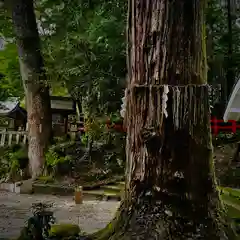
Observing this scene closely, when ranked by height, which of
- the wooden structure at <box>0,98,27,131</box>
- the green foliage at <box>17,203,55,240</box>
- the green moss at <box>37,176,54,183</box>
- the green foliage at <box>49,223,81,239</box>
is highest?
the wooden structure at <box>0,98,27,131</box>

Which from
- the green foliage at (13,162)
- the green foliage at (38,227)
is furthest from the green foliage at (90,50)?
the green foliage at (38,227)

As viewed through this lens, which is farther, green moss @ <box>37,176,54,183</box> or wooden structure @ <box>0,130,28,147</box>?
wooden structure @ <box>0,130,28,147</box>

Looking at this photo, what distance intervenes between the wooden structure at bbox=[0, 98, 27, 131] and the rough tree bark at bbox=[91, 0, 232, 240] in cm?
1558

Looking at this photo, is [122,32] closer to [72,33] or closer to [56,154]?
[72,33]

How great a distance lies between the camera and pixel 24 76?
1305cm

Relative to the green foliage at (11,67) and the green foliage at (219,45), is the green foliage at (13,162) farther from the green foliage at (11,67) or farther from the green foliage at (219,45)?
the green foliage at (219,45)

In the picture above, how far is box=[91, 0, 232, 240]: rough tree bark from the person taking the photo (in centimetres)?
445

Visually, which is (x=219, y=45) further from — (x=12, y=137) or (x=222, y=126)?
(x=12, y=137)

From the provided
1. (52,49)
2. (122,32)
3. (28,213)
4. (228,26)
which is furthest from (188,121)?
(228,26)

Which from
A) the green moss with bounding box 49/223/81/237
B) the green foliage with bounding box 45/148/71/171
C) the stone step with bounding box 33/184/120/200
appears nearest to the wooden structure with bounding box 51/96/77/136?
the green foliage with bounding box 45/148/71/171

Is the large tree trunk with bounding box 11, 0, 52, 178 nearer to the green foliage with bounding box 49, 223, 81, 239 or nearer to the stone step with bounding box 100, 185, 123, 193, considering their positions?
the stone step with bounding box 100, 185, 123, 193

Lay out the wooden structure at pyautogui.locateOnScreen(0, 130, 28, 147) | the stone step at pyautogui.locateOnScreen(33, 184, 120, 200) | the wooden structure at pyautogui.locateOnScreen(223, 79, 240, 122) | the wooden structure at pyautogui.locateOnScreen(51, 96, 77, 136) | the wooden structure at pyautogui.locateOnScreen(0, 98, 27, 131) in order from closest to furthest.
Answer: the wooden structure at pyautogui.locateOnScreen(223, 79, 240, 122) < the stone step at pyautogui.locateOnScreen(33, 184, 120, 200) < the wooden structure at pyautogui.locateOnScreen(0, 130, 28, 147) < the wooden structure at pyautogui.locateOnScreen(51, 96, 77, 136) < the wooden structure at pyautogui.locateOnScreen(0, 98, 27, 131)

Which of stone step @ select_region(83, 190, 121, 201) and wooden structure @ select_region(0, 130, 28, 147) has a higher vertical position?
wooden structure @ select_region(0, 130, 28, 147)

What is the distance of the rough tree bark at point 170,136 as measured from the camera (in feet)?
14.6
